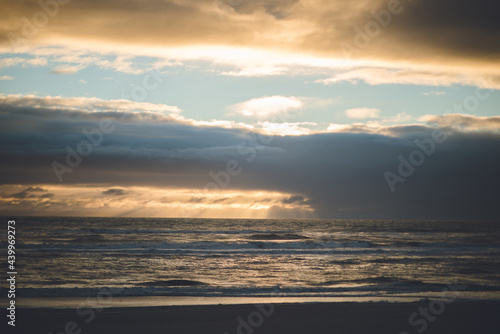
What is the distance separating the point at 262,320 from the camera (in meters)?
11.5

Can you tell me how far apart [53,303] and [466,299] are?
15.7 meters

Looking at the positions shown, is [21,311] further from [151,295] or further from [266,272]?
[266,272]

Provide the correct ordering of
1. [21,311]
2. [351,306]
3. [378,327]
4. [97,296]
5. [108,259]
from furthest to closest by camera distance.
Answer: [108,259] → [97,296] → [351,306] → [21,311] → [378,327]

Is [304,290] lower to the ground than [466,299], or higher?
higher

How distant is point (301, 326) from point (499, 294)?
437 inches

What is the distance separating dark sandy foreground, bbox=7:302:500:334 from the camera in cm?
1057

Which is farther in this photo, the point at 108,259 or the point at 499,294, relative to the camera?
the point at 108,259

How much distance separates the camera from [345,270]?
2436cm

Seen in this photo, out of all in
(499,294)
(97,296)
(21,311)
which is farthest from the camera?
(499,294)

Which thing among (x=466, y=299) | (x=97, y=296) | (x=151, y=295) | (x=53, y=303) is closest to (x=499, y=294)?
(x=466, y=299)

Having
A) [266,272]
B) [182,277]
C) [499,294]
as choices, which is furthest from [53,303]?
[499,294]

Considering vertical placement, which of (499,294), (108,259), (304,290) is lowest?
(499,294)

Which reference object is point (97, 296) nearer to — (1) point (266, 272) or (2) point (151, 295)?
(2) point (151, 295)

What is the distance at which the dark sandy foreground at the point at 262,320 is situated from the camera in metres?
10.6
